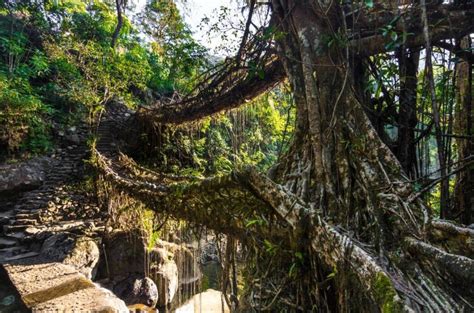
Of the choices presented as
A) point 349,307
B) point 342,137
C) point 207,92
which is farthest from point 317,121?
point 207,92

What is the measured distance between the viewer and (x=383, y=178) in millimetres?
1524

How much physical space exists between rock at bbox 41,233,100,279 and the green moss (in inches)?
176

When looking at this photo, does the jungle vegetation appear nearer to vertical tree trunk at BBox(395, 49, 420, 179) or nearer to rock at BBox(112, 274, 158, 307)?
vertical tree trunk at BBox(395, 49, 420, 179)

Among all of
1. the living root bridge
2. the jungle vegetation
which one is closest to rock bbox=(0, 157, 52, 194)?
the jungle vegetation

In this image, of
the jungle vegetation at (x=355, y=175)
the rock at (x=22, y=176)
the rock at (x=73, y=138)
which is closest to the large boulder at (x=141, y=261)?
the jungle vegetation at (x=355, y=175)

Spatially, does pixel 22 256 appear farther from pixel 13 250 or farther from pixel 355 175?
pixel 355 175

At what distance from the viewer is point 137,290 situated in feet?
16.0

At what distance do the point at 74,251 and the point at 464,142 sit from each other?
16.0 feet

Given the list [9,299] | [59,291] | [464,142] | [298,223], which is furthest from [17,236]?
[464,142]

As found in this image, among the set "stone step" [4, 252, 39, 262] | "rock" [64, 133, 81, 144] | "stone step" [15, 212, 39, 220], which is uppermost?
"rock" [64, 133, 81, 144]

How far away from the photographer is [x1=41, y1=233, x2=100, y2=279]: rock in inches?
169

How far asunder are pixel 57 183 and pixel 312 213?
23.0 feet

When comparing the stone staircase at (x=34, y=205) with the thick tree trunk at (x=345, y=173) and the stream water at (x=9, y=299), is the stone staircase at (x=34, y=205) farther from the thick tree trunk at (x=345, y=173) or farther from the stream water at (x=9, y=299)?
the thick tree trunk at (x=345, y=173)

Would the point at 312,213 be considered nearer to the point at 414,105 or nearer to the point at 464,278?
the point at 464,278
